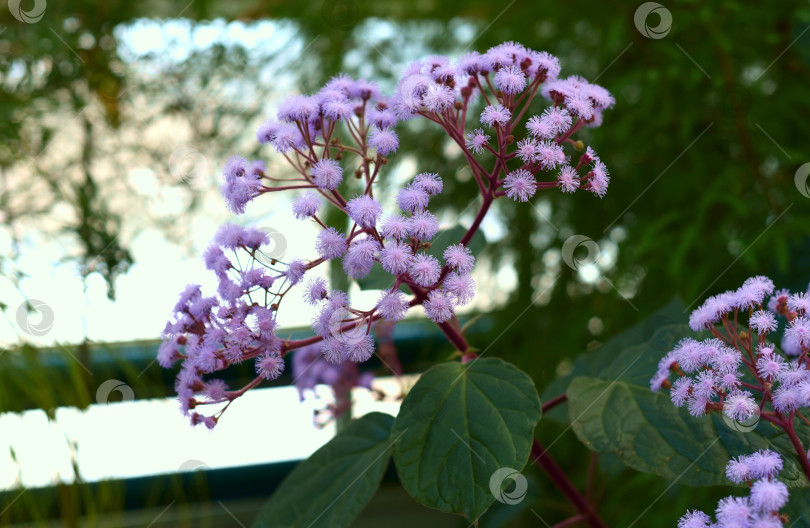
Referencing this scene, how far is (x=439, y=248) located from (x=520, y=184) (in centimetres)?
16

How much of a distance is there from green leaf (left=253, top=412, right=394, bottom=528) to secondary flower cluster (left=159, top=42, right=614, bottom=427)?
120 millimetres

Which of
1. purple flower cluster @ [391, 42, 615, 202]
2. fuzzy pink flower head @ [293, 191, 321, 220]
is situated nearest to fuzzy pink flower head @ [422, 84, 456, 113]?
purple flower cluster @ [391, 42, 615, 202]

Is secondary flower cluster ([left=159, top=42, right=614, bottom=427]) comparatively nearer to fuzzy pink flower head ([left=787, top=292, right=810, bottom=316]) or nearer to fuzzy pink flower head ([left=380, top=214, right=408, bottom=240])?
fuzzy pink flower head ([left=380, top=214, right=408, bottom=240])

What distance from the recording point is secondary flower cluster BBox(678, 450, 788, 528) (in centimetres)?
37

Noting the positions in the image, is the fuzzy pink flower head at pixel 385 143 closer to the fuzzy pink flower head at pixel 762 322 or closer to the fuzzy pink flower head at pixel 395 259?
the fuzzy pink flower head at pixel 395 259

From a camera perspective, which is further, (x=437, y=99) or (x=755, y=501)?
(x=437, y=99)

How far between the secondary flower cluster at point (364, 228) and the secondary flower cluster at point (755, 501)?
192 mm

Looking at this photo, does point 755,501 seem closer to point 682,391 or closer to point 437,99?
point 682,391

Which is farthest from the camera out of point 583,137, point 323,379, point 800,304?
point 583,137

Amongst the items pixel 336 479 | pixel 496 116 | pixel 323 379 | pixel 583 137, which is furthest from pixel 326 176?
pixel 583 137

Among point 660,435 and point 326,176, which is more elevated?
point 326,176

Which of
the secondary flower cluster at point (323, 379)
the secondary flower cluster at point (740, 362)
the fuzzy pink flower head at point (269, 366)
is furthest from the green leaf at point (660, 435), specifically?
the secondary flower cluster at point (323, 379)

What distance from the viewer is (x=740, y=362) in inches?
18.4

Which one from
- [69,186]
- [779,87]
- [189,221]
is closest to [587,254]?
[779,87]
